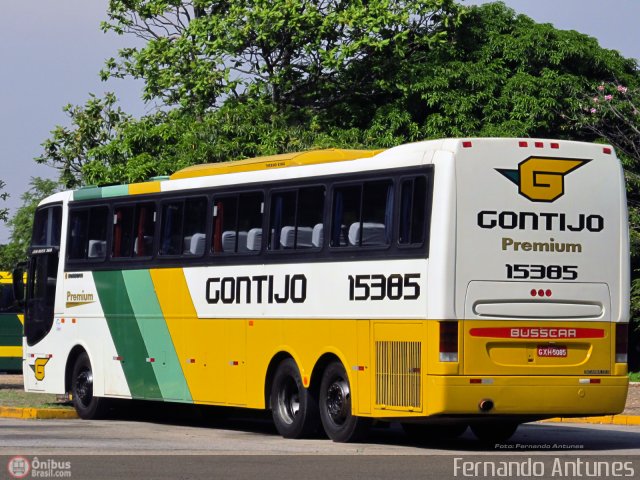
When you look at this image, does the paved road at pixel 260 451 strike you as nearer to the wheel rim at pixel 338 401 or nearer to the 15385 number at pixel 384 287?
the wheel rim at pixel 338 401

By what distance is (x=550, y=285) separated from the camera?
17.0m

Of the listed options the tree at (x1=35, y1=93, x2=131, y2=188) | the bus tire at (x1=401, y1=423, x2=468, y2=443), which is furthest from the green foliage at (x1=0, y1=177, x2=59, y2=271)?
the bus tire at (x1=401, y1=423, x2=468, y2=443)

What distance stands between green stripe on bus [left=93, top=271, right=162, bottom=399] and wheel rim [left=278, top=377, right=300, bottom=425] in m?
3.38

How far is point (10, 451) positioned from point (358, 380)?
14.0ft

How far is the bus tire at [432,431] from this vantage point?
776 inches

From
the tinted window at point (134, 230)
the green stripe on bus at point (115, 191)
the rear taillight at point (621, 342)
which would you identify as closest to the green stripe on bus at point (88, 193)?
the green stripe on bus at point (115, 191)

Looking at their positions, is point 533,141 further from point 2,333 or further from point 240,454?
point 2,333

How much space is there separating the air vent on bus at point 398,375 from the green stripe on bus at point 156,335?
4839mm

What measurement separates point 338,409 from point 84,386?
692 cm

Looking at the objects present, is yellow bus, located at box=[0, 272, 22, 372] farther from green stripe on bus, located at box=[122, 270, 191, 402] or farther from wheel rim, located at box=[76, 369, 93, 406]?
green stripe on bus, located at box=[122, 270, 191, 402]

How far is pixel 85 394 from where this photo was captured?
23594 millimetres

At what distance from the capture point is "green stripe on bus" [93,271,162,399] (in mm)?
22219
